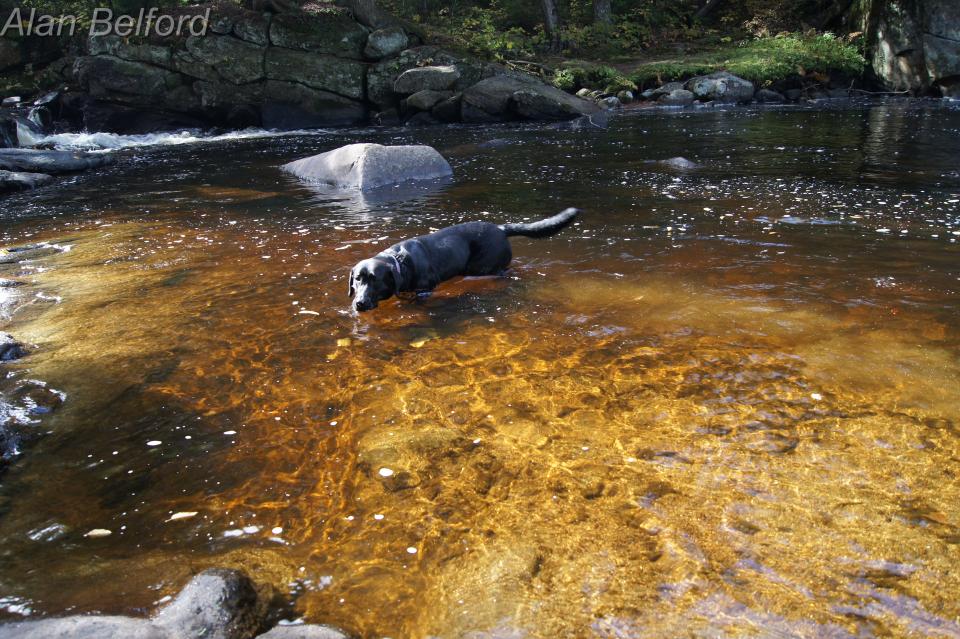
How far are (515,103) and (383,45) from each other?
5.58m

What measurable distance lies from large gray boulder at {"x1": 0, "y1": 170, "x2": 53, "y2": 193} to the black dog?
11.4m

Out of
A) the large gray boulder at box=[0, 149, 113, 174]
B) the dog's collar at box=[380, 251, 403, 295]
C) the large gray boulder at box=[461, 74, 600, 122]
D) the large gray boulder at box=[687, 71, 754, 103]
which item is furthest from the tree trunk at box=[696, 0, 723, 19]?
the dog's collar at box=[380, 251, 403, 295]

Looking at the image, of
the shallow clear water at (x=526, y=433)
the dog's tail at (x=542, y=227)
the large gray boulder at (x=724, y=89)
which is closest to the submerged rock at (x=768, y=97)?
the large gray boulder at (x=724, y=89)

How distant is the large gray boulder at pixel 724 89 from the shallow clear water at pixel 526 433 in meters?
18.2

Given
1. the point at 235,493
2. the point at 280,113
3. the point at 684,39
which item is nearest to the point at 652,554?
the point at 235,493

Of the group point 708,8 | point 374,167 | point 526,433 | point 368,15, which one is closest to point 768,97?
point 708,8

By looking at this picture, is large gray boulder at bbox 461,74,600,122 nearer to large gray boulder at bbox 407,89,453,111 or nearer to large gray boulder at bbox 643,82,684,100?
large gray boulder at bbox 407,89,453,111

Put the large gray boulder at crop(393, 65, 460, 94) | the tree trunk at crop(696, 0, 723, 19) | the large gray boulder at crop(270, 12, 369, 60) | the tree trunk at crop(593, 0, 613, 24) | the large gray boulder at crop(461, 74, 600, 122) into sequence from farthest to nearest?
the tree trunk at crop(696, 0, 723, 19) < the tree trunk at crop(593, 0, 613, 24) < the large gray boulder at crop(270, 12, 369, 60) < the large gray boulder at crop(393, 65, 460, 94) < the large gray boulder at crop(461, 74, 600, 122)

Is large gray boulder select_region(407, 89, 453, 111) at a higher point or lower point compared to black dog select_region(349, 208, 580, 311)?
higher

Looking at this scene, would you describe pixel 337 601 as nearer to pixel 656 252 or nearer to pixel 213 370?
pixel 213 370

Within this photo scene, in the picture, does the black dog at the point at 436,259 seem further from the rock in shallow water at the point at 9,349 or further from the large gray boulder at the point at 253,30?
the large gray boulder at the point at 253,30

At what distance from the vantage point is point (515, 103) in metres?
21.8

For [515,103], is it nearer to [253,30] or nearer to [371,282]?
[253,30]

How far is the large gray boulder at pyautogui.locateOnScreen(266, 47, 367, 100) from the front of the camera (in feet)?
76.3
